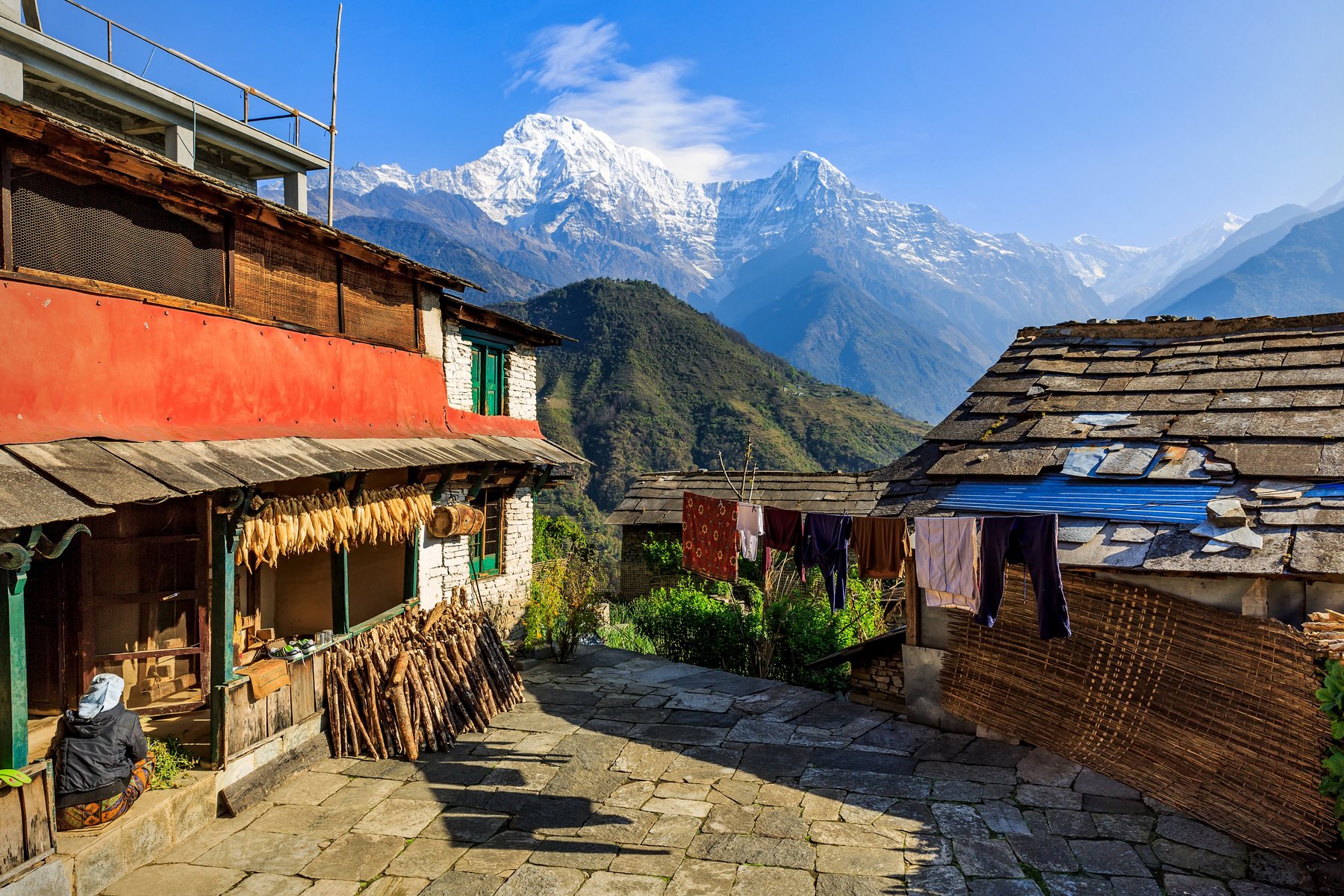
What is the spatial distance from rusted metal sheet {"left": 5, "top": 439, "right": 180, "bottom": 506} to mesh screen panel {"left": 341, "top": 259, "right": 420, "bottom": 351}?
14.5 feet

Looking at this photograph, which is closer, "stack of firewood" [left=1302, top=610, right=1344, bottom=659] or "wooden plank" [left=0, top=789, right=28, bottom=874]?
"wooden plank" [left=0, top=789, right=28, bottom=874]

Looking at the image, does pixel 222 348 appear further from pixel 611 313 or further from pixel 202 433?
pixel 611 313

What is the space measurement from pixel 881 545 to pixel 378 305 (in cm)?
734

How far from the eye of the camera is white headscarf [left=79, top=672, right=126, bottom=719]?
18.8 feet

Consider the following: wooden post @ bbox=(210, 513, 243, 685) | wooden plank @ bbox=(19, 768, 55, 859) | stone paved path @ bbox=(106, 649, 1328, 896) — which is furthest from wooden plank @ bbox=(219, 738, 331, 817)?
wooden plank @ bbox=(19, 768, 55, 859)

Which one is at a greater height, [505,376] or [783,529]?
[505,376]

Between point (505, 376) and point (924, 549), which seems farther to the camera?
point (505, 376)

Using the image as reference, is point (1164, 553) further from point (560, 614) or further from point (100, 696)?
point (560, 614)

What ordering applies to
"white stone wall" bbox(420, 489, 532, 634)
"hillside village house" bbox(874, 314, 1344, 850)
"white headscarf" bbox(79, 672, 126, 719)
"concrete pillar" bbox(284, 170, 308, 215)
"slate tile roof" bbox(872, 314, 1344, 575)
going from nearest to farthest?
1. "white headscarf" bbox(79, 672, 126, 719)
2. "hillside village house" bbox(874, 314, 1344, 850)
3. "slate tile roof" bbox(872, 314, 1344, 575)
4. "white stone wall" bbox(420, 489, 532, 634)
5. "concrete pillar" bbox(284, 170, 308, 215)

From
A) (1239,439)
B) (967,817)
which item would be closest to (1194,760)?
(967,817)

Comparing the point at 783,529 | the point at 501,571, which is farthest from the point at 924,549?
the point at 501,571

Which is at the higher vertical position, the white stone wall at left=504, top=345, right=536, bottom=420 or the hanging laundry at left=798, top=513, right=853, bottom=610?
the white stone wall at left=504, top=345, right=536, bottom=420

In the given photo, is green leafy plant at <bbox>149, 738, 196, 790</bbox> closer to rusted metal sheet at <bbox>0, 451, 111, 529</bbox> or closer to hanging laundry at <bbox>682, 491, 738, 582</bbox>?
rusted metal sheet at <bbox>0, 451, 111, 529</bbox>

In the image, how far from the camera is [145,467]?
233 inches
